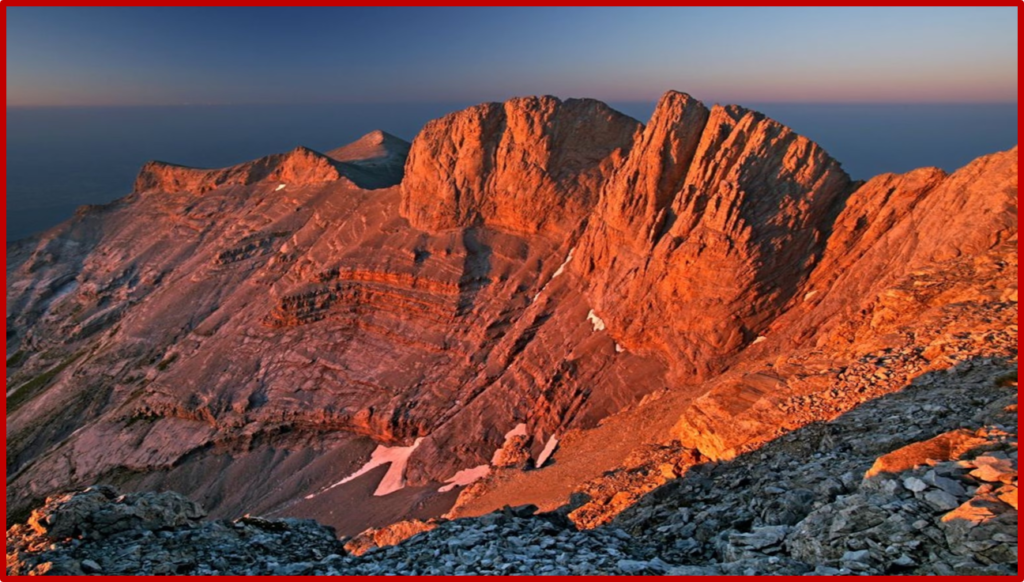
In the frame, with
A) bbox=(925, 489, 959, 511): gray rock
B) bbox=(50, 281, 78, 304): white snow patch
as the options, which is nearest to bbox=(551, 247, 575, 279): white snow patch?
bbox=(925, 489, 959, 511): gray rock

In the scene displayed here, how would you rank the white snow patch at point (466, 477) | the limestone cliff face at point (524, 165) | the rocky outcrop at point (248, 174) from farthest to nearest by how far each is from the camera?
the rocky outcrop at point (248, 174), the limestone cliff face at point (524, 165), the white snow patch at point (466, 477)

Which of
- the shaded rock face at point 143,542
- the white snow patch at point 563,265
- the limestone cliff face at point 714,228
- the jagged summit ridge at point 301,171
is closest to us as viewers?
the shaded rock face at point 143,542

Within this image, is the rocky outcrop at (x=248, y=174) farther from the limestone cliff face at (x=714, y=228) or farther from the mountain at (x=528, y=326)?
the limestone cliff face at (x=714, y=228)

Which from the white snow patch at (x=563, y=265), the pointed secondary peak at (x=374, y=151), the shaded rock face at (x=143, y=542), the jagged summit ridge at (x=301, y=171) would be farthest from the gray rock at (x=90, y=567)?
the pointed secondary peak at (x=374, y=151)

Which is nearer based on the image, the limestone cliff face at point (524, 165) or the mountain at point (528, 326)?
the mountain at point (528, 326)

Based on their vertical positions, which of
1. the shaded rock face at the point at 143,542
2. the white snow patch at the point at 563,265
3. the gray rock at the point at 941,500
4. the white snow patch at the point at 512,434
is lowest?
the white snow patch at the point at 512,434

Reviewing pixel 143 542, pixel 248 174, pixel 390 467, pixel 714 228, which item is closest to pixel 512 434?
pixel 390 467

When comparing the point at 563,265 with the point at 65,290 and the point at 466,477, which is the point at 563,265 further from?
the point at 65,290
